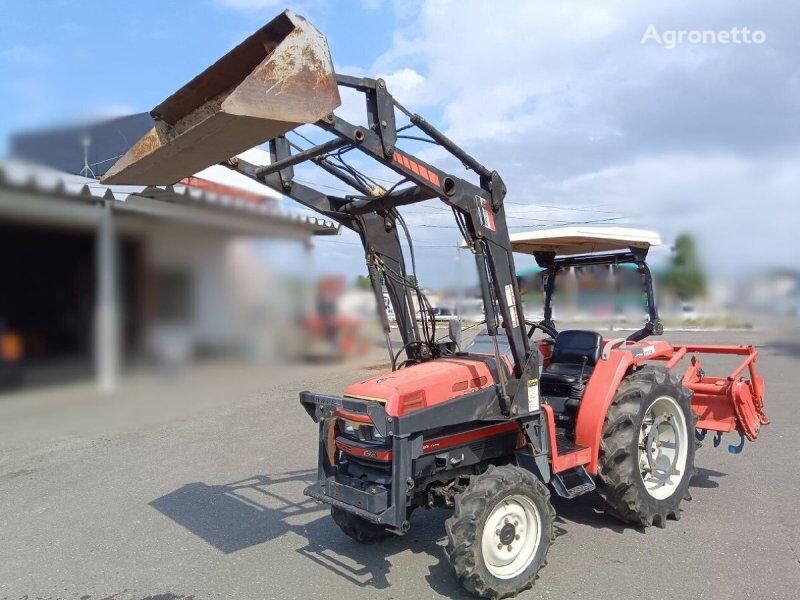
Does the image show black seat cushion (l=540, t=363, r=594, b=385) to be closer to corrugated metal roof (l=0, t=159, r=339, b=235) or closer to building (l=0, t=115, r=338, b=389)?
building (l=0, t=115, r=338, b=389)

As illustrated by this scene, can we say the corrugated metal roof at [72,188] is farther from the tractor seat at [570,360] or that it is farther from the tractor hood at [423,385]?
the tractor seat at [570,360]

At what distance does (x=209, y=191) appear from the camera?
581cm

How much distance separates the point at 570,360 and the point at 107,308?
14.5 feet

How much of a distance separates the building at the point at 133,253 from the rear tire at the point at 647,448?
3.43 m

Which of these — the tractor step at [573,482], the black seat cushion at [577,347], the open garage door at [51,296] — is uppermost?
Answer: the open garage door at [51,296]

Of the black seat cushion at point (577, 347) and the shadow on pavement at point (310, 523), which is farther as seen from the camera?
the black seat cushion at point (577, 347)

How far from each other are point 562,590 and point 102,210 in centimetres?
492

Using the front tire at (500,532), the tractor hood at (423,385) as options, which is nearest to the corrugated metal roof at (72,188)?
the tractor hood at (423,385)

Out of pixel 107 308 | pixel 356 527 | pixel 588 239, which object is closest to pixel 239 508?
pixel 356 527

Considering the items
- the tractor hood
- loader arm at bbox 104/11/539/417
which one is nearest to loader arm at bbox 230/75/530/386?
loader arm at bbox 104/11/539/417

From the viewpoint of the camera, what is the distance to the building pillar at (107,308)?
220 inches

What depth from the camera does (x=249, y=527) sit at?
5.12 metres

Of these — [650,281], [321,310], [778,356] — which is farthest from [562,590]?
[778,356]

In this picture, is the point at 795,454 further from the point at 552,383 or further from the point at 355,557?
the point at 355,557
